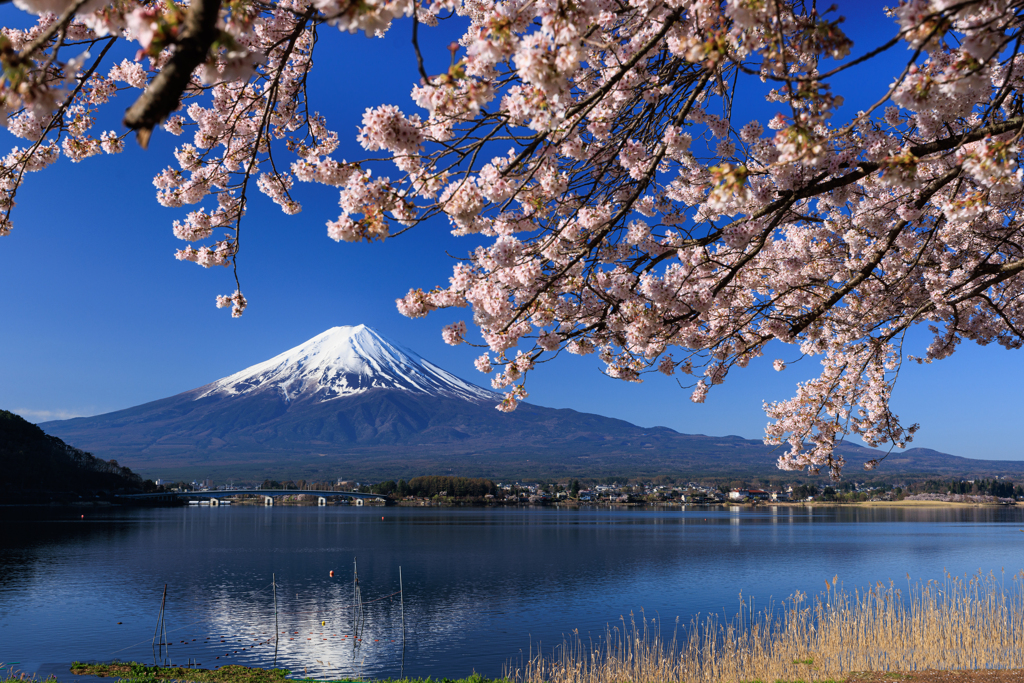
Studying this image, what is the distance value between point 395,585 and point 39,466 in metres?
78.8

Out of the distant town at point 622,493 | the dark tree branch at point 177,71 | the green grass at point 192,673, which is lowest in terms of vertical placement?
the distant town at point 622,493

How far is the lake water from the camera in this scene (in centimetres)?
1775

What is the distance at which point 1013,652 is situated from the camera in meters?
12.6

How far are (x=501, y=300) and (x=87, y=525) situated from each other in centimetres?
7127

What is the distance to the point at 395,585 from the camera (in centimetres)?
2975

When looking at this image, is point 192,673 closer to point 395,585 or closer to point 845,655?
point 845,655

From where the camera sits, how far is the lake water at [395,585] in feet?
58.2

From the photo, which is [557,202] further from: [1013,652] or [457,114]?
[1013,652]

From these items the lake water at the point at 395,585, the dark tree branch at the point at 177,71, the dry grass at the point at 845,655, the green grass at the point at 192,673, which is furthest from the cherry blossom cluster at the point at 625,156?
the lake water at the point at 395,585

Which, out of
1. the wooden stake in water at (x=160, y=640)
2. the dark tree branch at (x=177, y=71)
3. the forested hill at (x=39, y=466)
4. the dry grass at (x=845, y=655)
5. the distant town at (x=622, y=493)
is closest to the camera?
the dark tree branch at (x=177, y=71)

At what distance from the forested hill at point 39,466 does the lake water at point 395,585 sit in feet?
100

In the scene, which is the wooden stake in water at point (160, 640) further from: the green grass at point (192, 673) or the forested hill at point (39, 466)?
the forested hill at point (39, 466)

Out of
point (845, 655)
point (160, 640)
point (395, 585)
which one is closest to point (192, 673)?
point (160, 640)

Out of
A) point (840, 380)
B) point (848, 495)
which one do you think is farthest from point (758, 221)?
point (848, 495)
